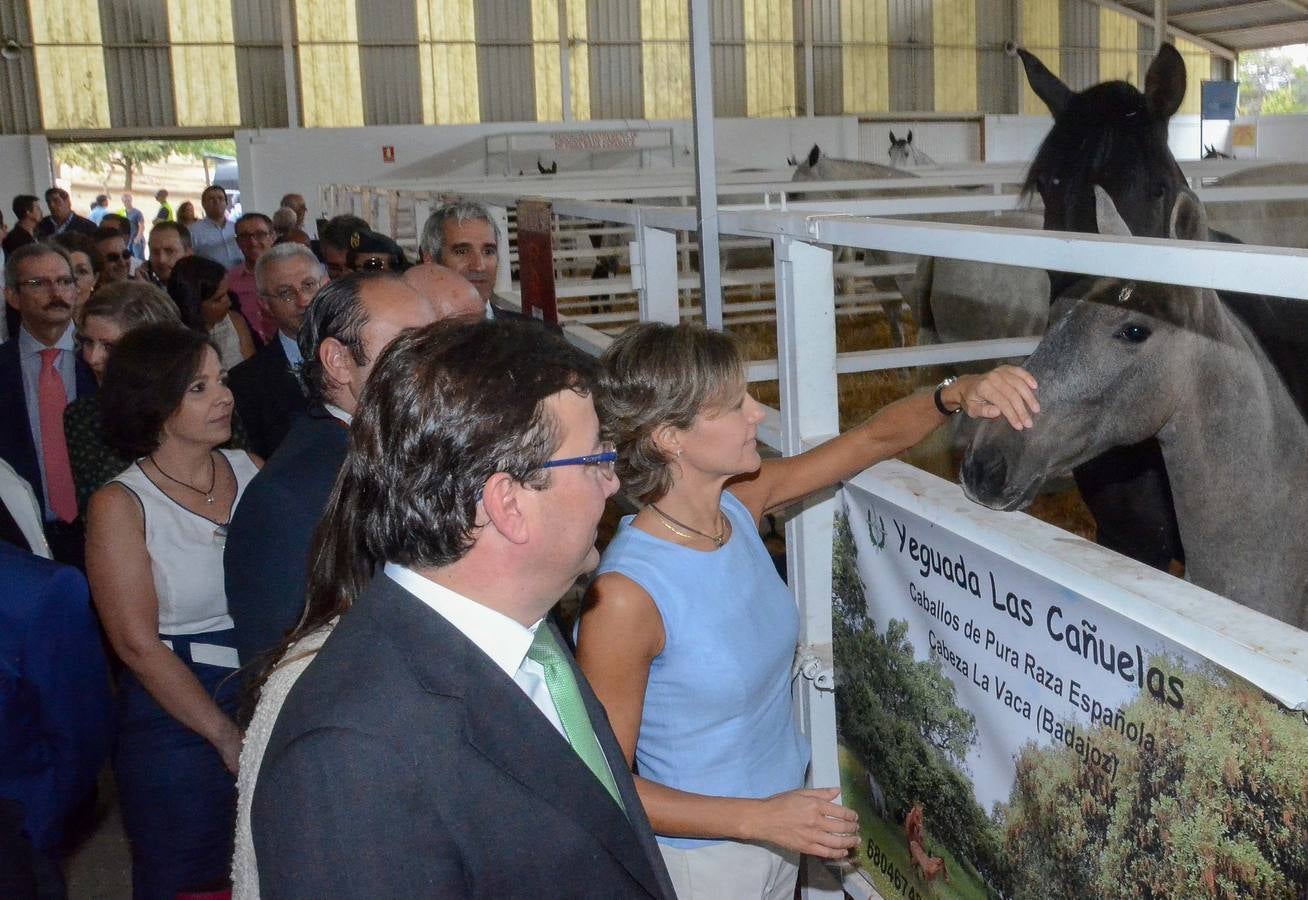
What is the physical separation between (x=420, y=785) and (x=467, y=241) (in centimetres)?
318

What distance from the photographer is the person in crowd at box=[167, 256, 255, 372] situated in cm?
455

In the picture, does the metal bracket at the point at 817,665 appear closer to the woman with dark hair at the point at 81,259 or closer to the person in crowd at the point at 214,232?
the woman with dark hair at the point at 81,259

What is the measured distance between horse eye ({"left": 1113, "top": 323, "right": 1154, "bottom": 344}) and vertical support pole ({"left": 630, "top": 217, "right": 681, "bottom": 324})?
4.36ft

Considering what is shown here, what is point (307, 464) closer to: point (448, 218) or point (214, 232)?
point (448, 218)

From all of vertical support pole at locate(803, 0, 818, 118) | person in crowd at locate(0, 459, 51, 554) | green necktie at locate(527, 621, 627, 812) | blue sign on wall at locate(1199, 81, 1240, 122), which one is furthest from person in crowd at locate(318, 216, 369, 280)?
vertical support pole at locate(803, 0, 818, 118)

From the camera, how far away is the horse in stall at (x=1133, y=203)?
2.39 meters

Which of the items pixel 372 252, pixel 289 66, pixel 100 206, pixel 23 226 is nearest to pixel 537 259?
pixel 372 252

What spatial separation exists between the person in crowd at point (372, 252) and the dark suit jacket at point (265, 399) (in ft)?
2.56

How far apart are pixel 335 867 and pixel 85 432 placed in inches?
93.8

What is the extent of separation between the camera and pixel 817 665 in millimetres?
1953

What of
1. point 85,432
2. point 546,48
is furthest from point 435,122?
point 85,432

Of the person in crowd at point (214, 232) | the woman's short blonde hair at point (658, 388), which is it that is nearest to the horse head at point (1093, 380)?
the woman's short blonde hair at point (658, 388)

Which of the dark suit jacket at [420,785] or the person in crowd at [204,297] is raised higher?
the person in crowd at [204,297]

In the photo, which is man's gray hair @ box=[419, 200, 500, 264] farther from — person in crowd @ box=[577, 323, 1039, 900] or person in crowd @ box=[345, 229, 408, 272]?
person in crowd @ box=[577, 323, 1039, 900]
